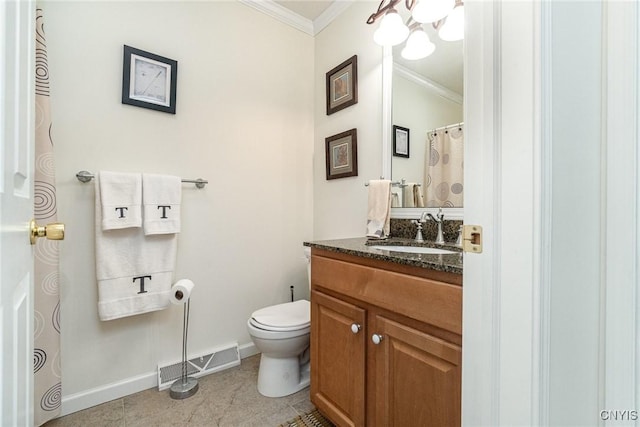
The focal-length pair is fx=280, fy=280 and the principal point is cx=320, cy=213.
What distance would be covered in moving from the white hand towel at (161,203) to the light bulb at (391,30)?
4.64ft

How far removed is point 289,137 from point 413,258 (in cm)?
158

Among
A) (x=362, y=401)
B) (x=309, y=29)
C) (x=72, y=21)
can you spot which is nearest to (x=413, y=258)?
(x=362, y=401)

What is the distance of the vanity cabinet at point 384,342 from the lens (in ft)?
2.78

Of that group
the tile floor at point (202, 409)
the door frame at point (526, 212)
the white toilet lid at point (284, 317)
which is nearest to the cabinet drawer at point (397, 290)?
the door frame at point (526, 212)

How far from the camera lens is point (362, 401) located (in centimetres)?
112

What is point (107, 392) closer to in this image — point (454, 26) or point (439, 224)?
point (439, 224)

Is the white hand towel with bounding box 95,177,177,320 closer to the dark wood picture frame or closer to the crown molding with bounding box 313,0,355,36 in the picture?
the dark wood picture frame

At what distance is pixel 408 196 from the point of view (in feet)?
5.43

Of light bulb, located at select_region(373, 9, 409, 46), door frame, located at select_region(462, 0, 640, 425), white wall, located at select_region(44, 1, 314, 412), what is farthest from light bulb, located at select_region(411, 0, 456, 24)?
door frame, located at select_region(462, 0, 640, 425)

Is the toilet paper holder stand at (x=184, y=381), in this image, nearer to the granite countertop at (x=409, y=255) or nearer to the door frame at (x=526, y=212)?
the granite countertop at (x=409, y=255)

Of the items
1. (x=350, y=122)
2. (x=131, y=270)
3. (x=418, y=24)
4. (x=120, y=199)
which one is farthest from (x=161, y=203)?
(x=418, y=24)

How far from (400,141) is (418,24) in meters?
0.65

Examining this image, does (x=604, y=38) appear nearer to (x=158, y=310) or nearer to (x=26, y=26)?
(x=26, y=26)

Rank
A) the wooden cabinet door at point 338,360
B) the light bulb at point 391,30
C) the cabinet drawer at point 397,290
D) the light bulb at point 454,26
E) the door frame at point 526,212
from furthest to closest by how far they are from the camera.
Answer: the light bulb at point 391,30, the light bulb at point 454,26, the wooden cabinet door at point 338,360, the cabinet drawer at point 397,290, the door frame at point 526,212
